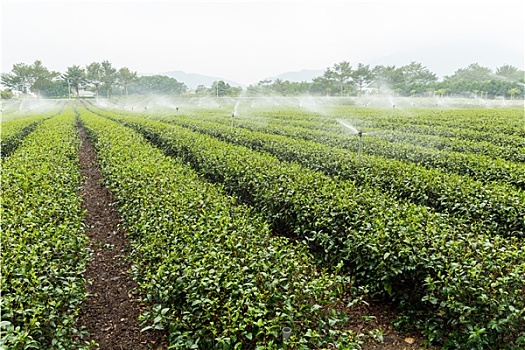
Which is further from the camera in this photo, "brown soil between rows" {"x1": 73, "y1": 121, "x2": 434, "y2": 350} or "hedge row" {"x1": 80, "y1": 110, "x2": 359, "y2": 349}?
"brown soil between rows" {"x1": 73, "y1": 121, "x2": 434, "y2": 350}

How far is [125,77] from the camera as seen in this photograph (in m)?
80.6

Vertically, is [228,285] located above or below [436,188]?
below

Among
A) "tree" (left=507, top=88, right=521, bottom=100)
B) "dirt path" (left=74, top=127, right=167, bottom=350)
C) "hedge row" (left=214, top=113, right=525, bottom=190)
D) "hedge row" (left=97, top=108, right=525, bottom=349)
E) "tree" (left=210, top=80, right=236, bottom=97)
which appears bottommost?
"dirt path" (left=74, top=127, right=167, bottom=350)

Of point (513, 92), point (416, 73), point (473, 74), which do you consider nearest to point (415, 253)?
point (513, 92)

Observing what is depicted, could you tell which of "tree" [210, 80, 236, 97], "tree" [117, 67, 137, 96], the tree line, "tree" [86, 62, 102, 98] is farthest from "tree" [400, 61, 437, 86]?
A: "tree" [86, 62, 102, 98]

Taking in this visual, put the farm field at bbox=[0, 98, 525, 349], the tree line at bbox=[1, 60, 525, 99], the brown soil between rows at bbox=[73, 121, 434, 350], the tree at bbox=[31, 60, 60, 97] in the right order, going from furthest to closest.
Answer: the tree at bbox=[31, 60, 60, 97]
the tree line at bbox=[1, 60, 525, 99]
the brown soil between rows at bbox=[73, 121, 434, 350]
the farm field at bbox=[0, 98, 525, 349]

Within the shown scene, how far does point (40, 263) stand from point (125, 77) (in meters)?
85.2

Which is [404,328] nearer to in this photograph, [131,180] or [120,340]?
[120,340]

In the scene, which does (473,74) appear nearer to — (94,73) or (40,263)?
(94,73)

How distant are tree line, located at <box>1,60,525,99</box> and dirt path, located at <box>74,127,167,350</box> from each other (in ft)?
197

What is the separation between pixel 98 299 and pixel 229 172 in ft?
10.9

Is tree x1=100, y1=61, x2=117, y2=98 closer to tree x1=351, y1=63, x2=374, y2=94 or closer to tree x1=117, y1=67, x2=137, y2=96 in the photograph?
tree x1=117, y1=67, x2=137, y2=96

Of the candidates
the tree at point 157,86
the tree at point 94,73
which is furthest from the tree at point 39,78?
the tree at point 157,86

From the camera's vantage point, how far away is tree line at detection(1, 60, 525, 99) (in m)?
66.6
